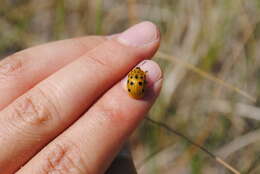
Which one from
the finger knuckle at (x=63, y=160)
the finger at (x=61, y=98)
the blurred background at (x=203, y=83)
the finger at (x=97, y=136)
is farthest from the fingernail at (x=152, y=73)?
the blurred background at (x=203, y=83)

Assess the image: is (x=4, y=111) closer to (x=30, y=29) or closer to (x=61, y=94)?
(x=61, y=94)

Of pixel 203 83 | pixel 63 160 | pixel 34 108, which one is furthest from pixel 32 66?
pixel 203 83

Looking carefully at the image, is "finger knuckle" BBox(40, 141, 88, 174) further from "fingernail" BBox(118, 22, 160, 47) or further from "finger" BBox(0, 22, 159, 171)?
"fingernail" BBox(118, 22, 160, 47)

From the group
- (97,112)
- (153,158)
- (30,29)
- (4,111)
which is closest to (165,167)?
(153,158)

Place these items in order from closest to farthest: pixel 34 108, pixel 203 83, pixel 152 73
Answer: pixel 152 73 < pixel 34 108 < pixel 203 83

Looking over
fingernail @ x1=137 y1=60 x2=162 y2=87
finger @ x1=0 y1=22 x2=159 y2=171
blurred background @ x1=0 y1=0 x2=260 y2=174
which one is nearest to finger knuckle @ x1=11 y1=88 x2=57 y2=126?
finger @ x1=0 y1=22 x2=159 y2=171

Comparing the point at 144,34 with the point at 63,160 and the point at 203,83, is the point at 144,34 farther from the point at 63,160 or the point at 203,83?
the point at 203,83

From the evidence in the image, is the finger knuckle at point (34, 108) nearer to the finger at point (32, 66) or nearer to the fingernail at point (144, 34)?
the finger at point (32, 66)
